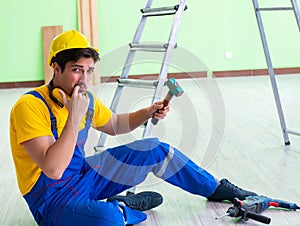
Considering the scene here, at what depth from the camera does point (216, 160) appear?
344cm

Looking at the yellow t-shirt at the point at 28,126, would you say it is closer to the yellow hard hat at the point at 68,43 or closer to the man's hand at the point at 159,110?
the yellow hard hat at the point at 68,43

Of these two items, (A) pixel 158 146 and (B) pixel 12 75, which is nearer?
(A) pixel 158 146

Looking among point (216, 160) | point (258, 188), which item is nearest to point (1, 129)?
point (216, 160)

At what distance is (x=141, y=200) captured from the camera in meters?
2.54

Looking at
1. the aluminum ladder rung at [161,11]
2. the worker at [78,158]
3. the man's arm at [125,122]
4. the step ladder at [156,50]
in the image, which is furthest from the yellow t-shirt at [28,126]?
the aluminum ladder rung at [161,11]

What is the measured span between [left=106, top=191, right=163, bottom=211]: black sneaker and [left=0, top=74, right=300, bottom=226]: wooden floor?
1.7 inches

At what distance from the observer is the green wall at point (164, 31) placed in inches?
286

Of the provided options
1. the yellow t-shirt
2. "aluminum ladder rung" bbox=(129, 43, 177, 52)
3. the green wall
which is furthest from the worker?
the green wall

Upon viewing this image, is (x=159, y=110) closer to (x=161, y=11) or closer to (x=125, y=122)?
(x=125, y=122)

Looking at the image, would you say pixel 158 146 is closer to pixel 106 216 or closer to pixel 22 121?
pixel 106 216

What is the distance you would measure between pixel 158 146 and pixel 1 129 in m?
2.67

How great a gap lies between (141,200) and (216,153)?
112 cm

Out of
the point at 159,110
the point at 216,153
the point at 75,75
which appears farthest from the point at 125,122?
the point at 216,153

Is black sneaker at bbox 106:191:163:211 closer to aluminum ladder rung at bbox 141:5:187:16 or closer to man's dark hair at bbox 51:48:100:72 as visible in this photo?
man's dark hair at bbox 51:48:100:72
